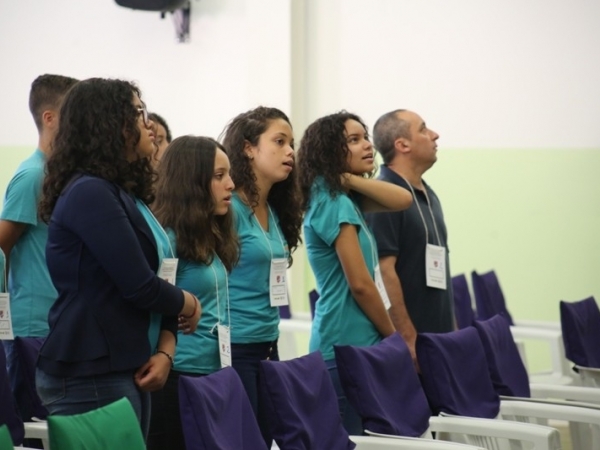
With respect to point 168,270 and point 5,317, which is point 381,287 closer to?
point 168,270

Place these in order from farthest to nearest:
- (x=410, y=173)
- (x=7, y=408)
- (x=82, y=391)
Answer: (x=410, y=173), (x=7, y=408), (x=82, y=391)

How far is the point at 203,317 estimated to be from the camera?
2.85 meters

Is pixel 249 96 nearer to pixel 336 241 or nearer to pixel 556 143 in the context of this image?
pixel 556 143

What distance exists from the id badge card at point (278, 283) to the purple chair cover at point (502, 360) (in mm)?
885

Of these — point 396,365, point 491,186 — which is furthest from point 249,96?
point 396,365

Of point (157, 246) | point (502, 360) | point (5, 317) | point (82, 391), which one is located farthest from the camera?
point (502, 360)

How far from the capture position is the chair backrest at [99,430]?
197cm

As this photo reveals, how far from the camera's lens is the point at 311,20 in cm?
653

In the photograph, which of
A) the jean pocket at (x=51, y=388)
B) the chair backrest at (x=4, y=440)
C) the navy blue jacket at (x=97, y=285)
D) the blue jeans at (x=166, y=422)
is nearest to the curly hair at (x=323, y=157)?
the blue jeans at (x=166, y=422)

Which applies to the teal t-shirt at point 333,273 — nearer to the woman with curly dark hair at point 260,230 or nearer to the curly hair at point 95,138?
the woman with curly dark hair at point 260,230

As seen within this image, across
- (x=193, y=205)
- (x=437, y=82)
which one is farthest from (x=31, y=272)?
(x=437, y=82)

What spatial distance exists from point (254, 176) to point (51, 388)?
1116mm

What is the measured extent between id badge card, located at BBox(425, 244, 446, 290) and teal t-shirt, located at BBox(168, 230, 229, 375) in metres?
1.10

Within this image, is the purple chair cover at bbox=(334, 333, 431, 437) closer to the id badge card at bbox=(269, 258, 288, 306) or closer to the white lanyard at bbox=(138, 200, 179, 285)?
the id badge card at bbox=(269, 258, 288, 306)
